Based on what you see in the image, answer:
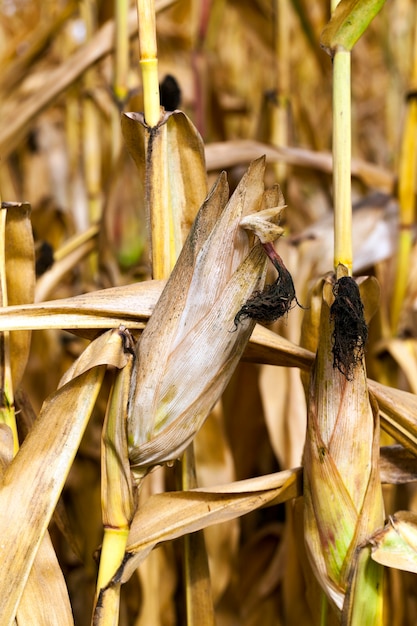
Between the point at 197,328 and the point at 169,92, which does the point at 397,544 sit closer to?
the point at 197,328

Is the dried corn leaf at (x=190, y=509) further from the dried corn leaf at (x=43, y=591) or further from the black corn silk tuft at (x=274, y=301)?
the black corn silk tuft at (x=274, y=301)

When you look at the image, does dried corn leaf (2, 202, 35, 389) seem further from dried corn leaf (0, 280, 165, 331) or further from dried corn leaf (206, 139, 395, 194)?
dried corn leaf (206, 139, 395, 194)

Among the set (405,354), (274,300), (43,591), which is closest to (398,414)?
(274,300)

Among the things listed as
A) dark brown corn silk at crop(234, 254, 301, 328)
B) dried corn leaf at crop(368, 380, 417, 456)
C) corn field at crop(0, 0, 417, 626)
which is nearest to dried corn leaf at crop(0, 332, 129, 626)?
corn field at crop(0, 0, 417, 626)

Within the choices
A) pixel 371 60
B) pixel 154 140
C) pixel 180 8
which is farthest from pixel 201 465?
pixel 371 60

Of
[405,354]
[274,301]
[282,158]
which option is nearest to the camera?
[274,301]

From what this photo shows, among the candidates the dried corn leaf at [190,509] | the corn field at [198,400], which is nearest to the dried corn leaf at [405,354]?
the corn field at [198,400]
